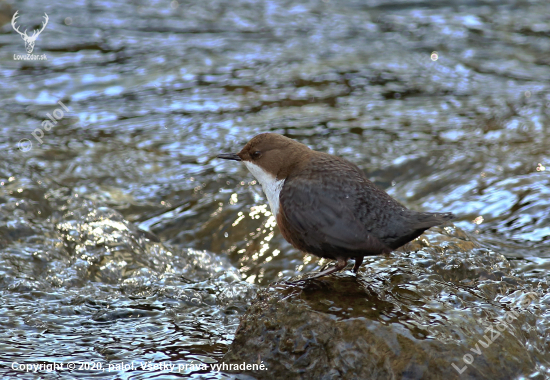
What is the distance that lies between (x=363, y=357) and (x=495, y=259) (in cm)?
154

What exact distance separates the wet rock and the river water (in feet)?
0.82

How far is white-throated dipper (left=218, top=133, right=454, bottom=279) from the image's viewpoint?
3.24m

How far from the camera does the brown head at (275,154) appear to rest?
12.3 ft

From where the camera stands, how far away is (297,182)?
11.4 ft

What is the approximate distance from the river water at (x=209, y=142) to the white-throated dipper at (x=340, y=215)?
773 millimetres

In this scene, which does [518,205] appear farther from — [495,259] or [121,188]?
[121,188]

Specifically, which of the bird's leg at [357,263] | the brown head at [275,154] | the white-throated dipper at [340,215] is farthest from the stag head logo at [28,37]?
the bird's leg at [357,263]

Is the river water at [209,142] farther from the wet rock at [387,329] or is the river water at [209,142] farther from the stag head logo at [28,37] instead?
the wet rock at [387,329]

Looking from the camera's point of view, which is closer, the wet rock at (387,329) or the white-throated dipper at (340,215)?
the wet rock at (387,329)

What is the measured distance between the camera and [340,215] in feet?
10.9

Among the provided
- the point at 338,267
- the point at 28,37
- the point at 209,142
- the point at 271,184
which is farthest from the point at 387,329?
the point at 28,37

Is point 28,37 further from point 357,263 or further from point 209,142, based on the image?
point 357,263

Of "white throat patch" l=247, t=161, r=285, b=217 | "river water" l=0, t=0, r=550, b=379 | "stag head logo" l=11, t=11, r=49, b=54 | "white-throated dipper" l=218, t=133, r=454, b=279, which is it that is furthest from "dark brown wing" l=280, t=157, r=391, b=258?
"stag head logo" l=11, t=11, r=49, b=54

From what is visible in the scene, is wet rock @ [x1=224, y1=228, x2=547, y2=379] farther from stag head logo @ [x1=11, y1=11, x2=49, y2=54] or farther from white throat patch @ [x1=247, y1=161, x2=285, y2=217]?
stag head logo @ [x1=11, y1=11, x2=49, y2=54]
